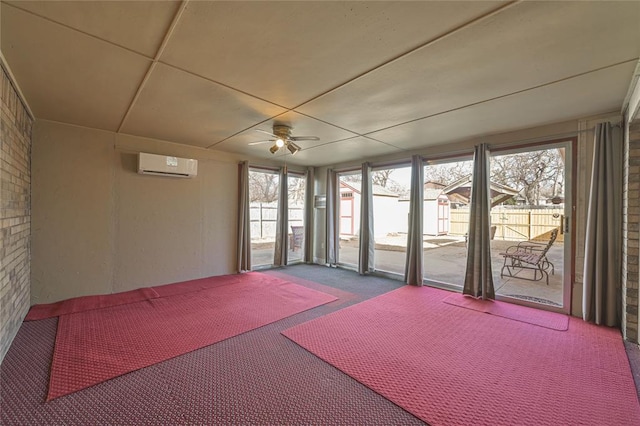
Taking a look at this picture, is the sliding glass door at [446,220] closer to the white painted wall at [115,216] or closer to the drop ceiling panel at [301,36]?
the drop ceiling panel at [301,36]

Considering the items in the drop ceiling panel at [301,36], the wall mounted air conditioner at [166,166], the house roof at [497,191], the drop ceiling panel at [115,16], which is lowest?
the house roof at [497,191]

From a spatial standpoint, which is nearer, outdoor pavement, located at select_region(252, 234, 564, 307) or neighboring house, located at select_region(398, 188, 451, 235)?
outdoor pavement, located at select_region(252, 234, 564, 307)

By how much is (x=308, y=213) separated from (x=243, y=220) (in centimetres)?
165

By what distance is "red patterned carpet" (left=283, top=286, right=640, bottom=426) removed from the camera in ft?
5.61

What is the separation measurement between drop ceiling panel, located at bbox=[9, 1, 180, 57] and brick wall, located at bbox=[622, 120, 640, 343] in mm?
3896

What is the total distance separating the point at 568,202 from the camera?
3.29m

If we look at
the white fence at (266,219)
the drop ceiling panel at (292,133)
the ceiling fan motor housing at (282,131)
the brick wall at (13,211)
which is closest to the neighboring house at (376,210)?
the white fence at (266,219)

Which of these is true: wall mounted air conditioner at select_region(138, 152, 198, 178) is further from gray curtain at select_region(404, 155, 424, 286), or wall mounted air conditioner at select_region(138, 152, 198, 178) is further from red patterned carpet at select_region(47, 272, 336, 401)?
gray curtain at select_region(404, 155, 424, 286)

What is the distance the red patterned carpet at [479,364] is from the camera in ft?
5.61

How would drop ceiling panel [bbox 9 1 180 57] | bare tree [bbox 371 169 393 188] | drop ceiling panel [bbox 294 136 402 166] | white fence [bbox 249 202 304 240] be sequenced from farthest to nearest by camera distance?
bare tree [bbox 371 169 393 188], white fence [bbox 249 202 304 240], drop ceiling panel [bbox 294 136 402 166], drop ceiling panel [bbox 9 1 180 57]

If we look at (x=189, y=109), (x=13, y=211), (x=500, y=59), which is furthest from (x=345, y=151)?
(x=13, y=211)

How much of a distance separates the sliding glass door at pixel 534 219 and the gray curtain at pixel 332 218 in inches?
112

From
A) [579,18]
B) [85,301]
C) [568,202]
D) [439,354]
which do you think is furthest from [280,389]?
[568,202]

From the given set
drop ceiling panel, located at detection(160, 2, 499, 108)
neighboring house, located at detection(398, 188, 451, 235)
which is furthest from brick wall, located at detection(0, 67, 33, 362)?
neighboring house, located at detection(398, 188, 451, 235)
